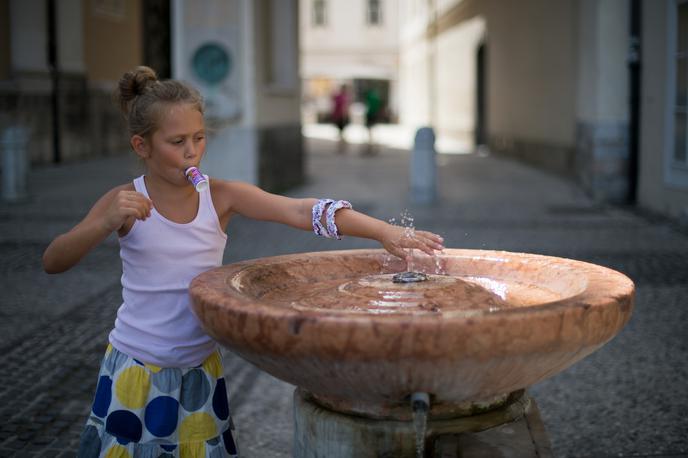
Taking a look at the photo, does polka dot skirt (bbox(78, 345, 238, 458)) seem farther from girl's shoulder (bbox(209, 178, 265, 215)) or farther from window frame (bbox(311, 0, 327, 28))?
window frame (bbox(311, 0, 327, 28))

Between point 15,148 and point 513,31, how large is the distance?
1192cm

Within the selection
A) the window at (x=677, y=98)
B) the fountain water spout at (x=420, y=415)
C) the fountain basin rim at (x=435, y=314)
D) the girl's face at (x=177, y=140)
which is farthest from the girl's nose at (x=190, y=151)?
the window at (x=677, y=98)

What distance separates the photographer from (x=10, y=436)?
3783mm

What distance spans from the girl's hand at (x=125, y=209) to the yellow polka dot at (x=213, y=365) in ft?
1.48

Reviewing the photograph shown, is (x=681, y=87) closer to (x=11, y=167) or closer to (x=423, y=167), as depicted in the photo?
(x=423, y=167)

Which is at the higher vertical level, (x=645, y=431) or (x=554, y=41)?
(x=554, y=41)

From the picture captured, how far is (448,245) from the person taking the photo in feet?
27.1

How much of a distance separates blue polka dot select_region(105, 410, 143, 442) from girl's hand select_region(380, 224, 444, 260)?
2.54 ft

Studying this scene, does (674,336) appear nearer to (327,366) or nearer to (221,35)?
(327,366)

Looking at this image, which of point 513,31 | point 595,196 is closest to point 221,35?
point 595,196

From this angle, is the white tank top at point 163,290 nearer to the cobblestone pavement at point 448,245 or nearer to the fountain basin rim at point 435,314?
the fountain basin rim at point 435,314

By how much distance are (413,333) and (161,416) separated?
950 mm

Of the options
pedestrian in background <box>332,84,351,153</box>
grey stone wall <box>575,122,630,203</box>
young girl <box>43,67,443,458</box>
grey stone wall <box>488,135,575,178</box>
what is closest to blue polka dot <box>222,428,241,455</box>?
young girl <box>43,67,443,458</box>

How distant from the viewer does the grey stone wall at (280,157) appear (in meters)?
12.3
